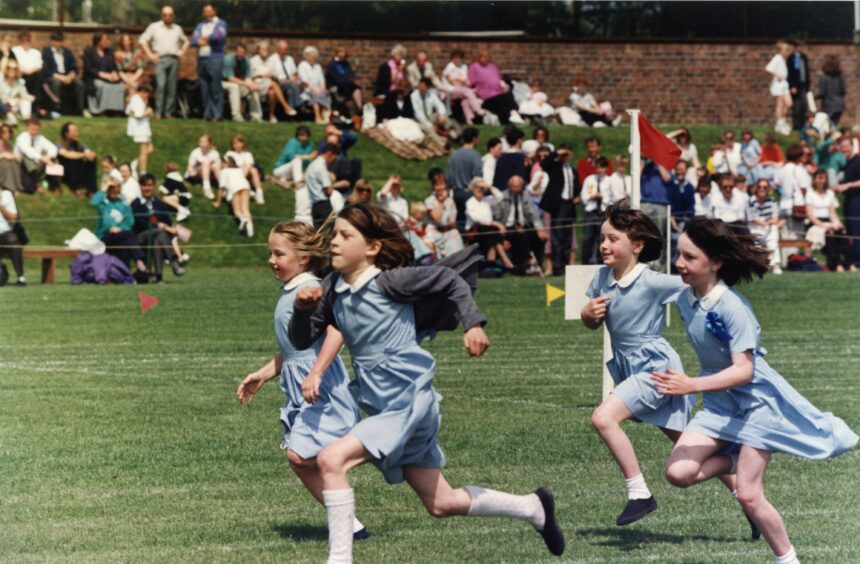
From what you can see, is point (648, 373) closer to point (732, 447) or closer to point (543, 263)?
point (732, 447)

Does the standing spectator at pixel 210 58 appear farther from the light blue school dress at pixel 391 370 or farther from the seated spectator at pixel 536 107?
the light blue school dress at pixel 391 370

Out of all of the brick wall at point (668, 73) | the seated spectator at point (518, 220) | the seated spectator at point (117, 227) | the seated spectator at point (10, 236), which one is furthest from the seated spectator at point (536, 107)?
the seated spectator at point (10, 236)

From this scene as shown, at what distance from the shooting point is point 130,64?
30875 mm

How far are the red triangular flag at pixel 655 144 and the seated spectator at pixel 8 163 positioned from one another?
15.4m

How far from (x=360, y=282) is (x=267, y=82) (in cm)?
2629

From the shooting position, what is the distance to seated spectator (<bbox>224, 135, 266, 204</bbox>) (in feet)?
93.2

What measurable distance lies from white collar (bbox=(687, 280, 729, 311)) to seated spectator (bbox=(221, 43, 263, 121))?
25.7 meters

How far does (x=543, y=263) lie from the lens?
2641cm

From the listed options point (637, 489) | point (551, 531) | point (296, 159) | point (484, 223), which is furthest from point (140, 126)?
point (551, 531)

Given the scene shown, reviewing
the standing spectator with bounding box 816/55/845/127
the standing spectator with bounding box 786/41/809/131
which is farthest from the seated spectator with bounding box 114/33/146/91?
the standing spectator with bounding box 816/55/845/127

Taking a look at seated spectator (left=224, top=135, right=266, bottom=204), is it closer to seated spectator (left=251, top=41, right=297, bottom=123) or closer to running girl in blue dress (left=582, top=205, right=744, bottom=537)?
seated spectator (left=251, top=41, right=297, bottom=123)

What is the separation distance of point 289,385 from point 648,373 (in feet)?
5.91

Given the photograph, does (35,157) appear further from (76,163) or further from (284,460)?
(284,460)

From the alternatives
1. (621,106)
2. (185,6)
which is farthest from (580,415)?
(621,106)
